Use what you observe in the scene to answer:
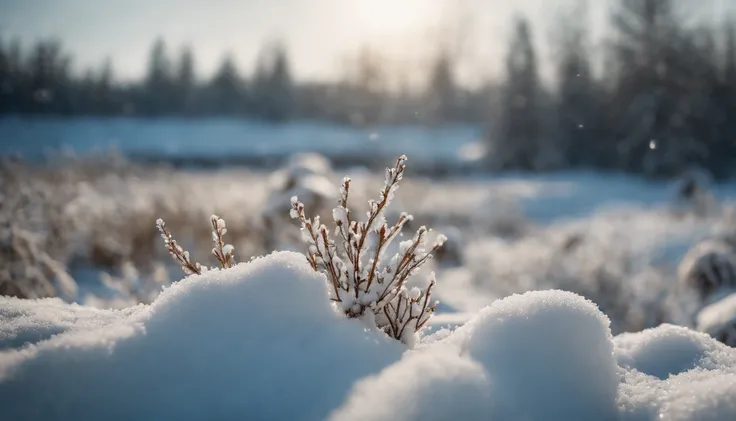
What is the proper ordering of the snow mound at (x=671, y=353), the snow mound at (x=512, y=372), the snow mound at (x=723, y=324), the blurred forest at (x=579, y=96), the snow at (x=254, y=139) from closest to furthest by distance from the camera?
the snow mound at (x=512, y=372) → the snow mound at (x=671, y=353) → the snow mound at (x=723, y=324) → the blurred forest at (x=579, y=96) → the snow at (x=254, y=139)

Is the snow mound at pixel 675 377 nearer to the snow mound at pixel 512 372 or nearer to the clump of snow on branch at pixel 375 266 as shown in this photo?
the snow mound at pixel 512 372

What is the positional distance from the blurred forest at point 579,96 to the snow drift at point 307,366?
48.6 feet

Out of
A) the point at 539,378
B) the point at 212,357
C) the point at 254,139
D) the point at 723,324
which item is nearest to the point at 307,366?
the point at 212,357

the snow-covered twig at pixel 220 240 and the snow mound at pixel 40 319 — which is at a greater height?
the snow-covered twig at pixel 220 240

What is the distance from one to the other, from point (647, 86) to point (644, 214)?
16950 millimetres

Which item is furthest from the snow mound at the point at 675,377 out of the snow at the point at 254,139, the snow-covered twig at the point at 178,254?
the snow at the point at 254,139

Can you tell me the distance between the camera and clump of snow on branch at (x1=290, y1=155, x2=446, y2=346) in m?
1.80

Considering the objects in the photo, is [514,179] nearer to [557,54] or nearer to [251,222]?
[557,54]

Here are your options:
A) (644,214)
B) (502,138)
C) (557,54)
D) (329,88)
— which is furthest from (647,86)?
(329,88)

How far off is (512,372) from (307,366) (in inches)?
22.0

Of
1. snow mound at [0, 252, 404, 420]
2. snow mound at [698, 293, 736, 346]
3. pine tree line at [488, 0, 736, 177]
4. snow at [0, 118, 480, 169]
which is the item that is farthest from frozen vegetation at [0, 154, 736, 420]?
snow at [0, 118, 480, 169]

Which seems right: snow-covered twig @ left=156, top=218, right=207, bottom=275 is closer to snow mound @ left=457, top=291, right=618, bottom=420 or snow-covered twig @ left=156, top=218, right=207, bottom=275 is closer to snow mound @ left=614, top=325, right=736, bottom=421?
snow mound @ left=457, top=291, right=618, bottom=420

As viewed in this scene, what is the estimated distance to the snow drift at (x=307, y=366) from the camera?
4.27ft

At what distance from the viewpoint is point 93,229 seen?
6.77 meters
